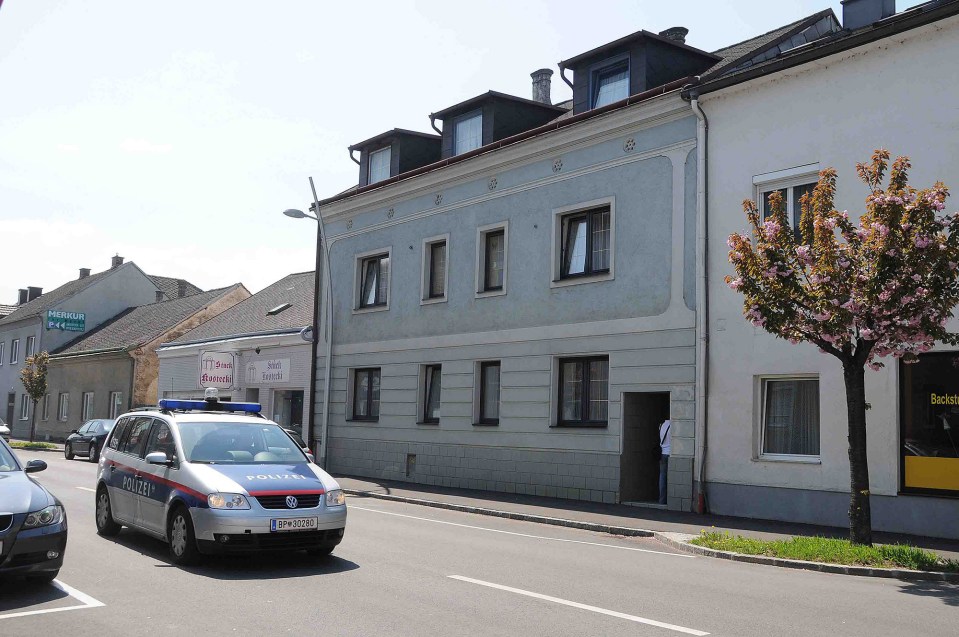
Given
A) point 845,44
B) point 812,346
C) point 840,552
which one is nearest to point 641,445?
point 812,346

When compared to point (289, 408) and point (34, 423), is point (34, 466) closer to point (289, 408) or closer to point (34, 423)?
point (289, 408)

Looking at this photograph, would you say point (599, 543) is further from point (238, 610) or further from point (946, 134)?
point (946, 134)

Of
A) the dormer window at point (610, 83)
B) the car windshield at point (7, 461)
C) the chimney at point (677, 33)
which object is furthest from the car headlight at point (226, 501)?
the chimney at point (677, 33)

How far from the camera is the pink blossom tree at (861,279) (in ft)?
35.5

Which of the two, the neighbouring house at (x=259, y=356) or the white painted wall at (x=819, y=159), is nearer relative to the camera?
the white painted wall at (x=819, y=159)

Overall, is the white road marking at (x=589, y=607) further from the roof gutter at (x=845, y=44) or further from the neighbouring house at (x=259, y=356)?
the neighbouring house at (x=259, y=356)

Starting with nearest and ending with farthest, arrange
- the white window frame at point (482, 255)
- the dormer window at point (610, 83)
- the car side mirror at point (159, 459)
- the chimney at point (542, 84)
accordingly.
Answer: the car side mirror at point (159, 459), the dormer window at point (610, 83), the white window frame at point (482, 255), the chimney at point (542, 84)

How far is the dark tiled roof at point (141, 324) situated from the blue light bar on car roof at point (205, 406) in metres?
30.9

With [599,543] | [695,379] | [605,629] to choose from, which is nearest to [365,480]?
[695,379]

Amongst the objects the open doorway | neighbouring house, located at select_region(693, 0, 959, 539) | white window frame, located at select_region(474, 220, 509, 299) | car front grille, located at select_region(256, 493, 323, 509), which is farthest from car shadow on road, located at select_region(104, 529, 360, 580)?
white window frame, located at select_region(474, 220, 509, 299)

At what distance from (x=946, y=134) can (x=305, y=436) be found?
19180 millimetres

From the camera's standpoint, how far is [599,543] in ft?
42.5

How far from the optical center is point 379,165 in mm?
26766

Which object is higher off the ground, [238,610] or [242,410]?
[242,410]
